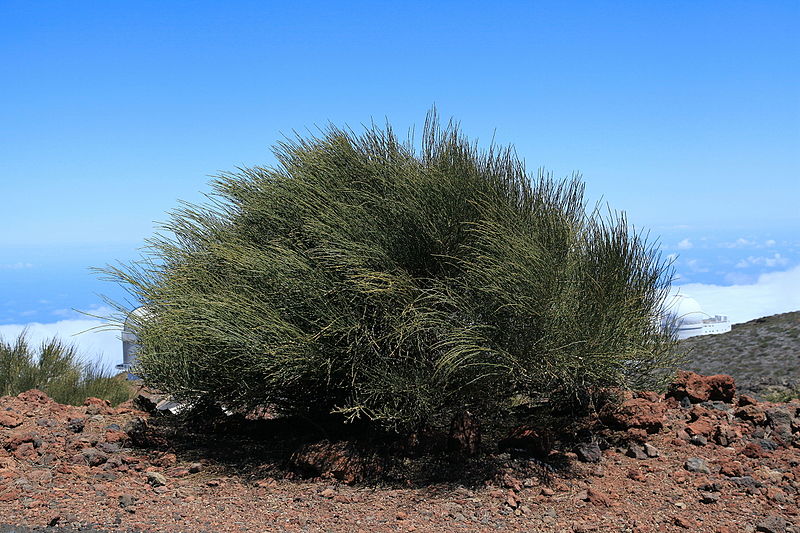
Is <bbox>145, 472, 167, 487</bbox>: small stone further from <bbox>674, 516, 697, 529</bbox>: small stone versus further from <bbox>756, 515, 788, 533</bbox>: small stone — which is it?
<bbox>756, 515, 788, 533</bbox>: small stone

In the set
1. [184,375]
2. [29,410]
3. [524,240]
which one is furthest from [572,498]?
[29,410]

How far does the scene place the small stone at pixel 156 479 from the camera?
259 inches

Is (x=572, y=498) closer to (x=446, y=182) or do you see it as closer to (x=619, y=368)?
(x=619, y=368)

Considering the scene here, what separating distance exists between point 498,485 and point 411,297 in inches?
64.8

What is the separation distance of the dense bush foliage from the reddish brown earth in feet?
1.91

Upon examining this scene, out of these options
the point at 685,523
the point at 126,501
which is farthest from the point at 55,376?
the point at 685,523

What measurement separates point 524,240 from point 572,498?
2.00 m

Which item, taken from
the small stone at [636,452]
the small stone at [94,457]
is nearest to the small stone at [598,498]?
the small stone at [636,452]

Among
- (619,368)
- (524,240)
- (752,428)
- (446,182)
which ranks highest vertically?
(446,182)

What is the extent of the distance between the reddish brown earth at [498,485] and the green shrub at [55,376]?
3.34m

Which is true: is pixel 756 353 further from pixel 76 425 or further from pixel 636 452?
pixel 76 425

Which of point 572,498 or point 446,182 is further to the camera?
point 446,182

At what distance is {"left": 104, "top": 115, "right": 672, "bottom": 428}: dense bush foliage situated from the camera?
19.9 ft

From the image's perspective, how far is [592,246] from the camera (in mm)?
6691
